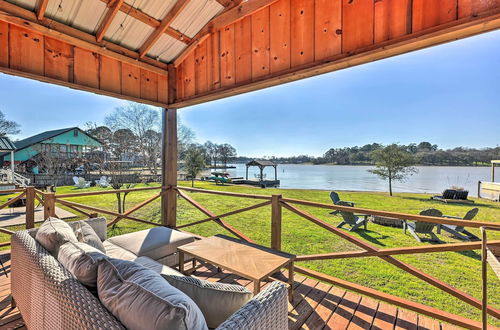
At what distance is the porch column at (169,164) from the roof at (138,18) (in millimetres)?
1075

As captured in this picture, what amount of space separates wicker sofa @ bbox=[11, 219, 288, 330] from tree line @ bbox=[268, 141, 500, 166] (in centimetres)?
2093

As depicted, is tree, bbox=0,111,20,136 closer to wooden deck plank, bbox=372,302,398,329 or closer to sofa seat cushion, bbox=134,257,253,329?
sofa seat cushion, bbox=134,257,253,329

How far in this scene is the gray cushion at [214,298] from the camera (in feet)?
3.86

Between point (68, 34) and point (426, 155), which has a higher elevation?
point (68, 34)

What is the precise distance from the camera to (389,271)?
439 centimetres

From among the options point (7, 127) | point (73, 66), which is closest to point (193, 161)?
point (7, 127)

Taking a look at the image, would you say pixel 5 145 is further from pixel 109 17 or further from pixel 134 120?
pixel 109 17

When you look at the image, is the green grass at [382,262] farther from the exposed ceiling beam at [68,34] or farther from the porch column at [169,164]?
the exposed ceiling beam at [68,34]

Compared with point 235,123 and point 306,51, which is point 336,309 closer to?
point 306,51

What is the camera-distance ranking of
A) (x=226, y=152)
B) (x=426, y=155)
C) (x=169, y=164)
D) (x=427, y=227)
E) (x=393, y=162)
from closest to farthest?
1. (x=169, y=164)
2. (x=427, y=227)
3. (x=393, y=162)
4. (x=426, y=155)
5. (x=226, y=152)

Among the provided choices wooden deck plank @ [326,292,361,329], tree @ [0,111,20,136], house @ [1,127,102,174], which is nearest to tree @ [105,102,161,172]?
house @ [1,127,102,174]

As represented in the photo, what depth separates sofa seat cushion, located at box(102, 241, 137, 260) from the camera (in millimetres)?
2199

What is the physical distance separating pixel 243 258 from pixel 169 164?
2.61m

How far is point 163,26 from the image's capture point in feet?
9.56
